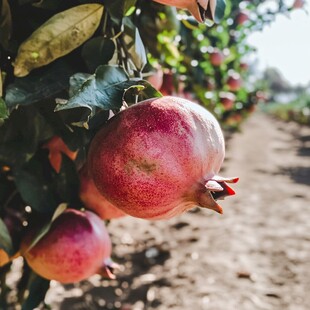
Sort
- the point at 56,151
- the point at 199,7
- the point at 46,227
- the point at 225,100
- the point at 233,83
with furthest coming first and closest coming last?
1. the point at 225,100
2. the point at 233,83
3. the point at 56,151
4. the point at 46,227
5. the point at 199,7

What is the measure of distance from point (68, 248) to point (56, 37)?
0.35 m

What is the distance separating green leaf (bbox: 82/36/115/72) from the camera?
58 centimetres

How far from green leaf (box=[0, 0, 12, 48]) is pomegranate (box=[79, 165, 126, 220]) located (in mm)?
282

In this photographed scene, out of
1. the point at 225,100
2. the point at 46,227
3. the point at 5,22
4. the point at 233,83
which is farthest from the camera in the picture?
the point at 225,100

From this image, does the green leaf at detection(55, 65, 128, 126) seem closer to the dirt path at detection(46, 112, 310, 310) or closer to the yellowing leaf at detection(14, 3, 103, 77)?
the yellowing leaf at detection(14, 3, 103, 77)

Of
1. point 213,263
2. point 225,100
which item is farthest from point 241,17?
point 213,263

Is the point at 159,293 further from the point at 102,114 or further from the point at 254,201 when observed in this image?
the point at 254,201

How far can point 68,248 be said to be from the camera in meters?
0.73

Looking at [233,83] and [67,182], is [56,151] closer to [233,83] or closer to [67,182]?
[67,182]

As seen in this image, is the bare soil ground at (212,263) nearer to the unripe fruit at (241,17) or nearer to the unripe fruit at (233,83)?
the unripe fruit at (233,83)

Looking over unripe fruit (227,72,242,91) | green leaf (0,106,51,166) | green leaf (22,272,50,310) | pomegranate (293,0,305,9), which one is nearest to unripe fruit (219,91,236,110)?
unripe fruit (227,72,242,91)

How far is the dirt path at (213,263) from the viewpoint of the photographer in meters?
1.93

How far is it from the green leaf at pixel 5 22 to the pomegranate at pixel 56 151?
0.82ft

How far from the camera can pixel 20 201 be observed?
93cm
